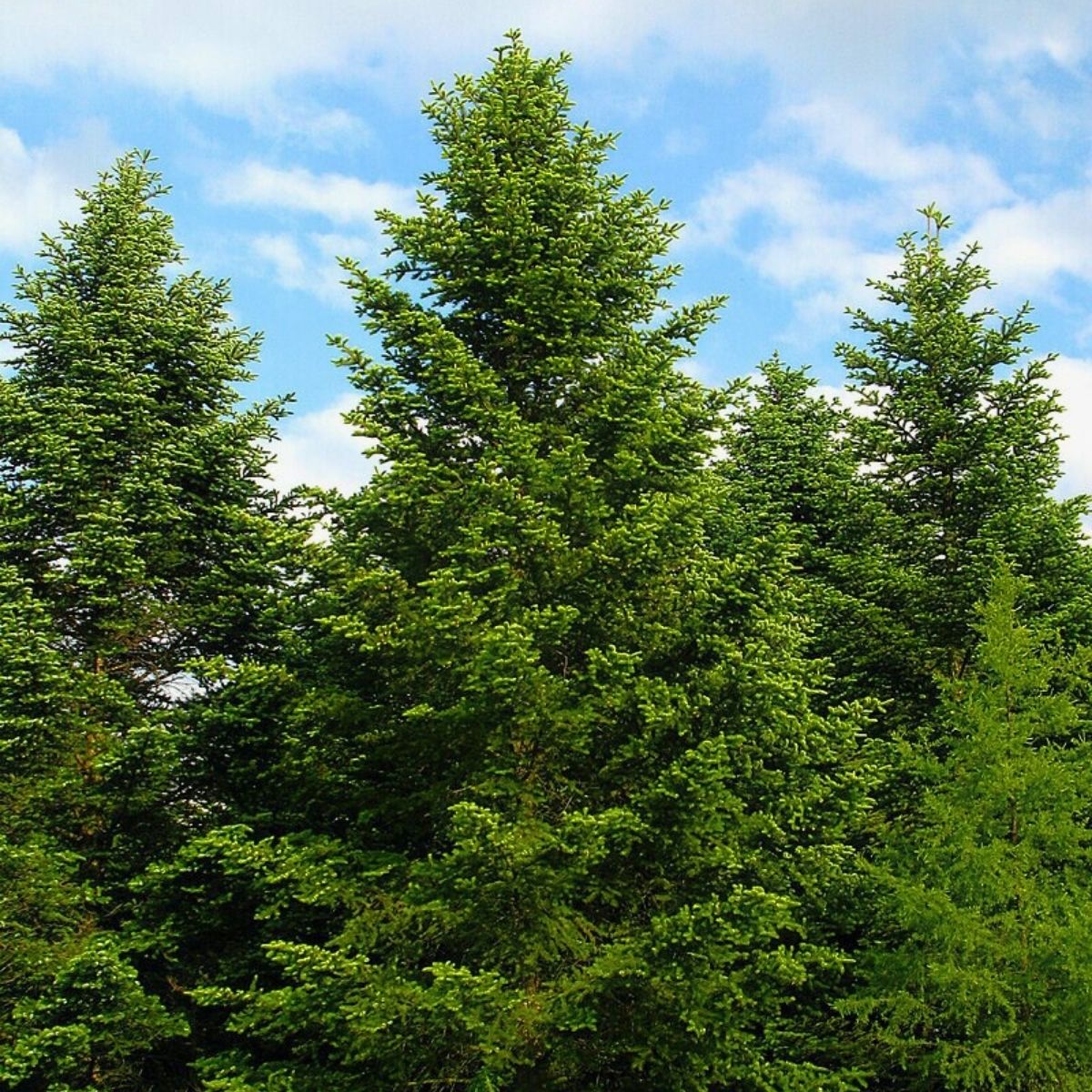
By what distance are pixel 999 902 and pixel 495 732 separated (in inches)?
253

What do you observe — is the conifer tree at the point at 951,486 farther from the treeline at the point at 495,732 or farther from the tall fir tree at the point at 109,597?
the tall fir tree at the point at 109,597

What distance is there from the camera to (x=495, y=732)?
12.3 meters

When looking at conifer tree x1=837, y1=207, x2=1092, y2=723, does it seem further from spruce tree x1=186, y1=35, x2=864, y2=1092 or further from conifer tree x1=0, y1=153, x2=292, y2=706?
conifer tree x1=0, y1=153, x2=292, y2=706

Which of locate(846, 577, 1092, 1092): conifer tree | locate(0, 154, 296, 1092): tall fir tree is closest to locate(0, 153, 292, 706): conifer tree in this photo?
locate(0, 154, 296, 1092): tall fir tree

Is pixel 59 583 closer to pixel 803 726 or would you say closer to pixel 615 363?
pixel 615 363

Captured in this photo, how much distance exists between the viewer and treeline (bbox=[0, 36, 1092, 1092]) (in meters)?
11.9

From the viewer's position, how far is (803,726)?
13195mm

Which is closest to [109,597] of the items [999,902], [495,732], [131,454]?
[131,454]

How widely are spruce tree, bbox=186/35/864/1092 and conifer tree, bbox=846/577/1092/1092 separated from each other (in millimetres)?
1111

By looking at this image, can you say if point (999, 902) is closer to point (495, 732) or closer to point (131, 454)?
point (495, 732)

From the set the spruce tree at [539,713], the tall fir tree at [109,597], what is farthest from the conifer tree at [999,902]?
the tall fir tree at [109,597]

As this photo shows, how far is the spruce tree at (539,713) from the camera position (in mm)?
11484

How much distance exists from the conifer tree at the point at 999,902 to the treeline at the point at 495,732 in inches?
2.3

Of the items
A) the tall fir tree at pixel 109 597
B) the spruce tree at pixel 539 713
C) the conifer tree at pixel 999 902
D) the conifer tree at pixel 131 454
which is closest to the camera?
the spruce tree at pixel 539 713
